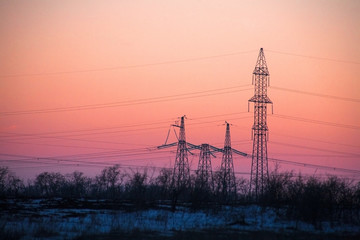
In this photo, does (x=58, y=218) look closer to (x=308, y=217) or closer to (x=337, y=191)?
(x=308, y=217)

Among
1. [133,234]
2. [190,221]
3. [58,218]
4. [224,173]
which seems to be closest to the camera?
[133,234]

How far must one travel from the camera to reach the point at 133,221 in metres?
34.4

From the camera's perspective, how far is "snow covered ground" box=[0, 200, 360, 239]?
27.6m

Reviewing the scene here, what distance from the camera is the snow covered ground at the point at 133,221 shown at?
27.6 meters

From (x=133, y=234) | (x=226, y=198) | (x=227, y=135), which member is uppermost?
(x=227, y=135)

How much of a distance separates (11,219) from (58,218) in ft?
11.9

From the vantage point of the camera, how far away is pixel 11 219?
101 ft

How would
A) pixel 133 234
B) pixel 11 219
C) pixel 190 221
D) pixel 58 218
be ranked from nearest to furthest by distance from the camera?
1. pixel 133 234
2. pixel 11 219
3. pixel 58 218
4. pixel 190 221

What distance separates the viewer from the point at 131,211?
39938 mm

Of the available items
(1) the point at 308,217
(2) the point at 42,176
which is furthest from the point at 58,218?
(2) the point at 42,176

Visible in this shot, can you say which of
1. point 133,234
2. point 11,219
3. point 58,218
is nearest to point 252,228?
point 133,234

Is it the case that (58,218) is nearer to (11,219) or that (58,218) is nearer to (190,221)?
(11,219)

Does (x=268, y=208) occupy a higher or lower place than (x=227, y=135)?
lower

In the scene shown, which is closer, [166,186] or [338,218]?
[338,218]
